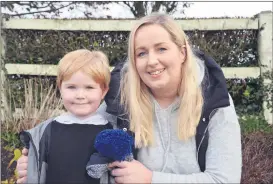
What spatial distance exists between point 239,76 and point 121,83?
3705 millimetres

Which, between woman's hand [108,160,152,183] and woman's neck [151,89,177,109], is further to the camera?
woman's neck [151,89,177,109]

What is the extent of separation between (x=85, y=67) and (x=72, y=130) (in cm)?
34

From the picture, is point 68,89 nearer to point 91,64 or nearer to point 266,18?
point 91,64

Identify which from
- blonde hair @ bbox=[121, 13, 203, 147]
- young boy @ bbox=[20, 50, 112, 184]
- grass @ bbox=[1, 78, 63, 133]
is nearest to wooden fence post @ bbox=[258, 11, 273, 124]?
grass @ bbox=[1, 78, 63, 133]

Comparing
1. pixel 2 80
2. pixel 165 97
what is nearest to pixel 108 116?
pixel 165 97

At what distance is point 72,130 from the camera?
219 cm

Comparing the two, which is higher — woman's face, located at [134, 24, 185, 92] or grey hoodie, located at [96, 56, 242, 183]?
woman's face, located at [134, 24, 185, 92]

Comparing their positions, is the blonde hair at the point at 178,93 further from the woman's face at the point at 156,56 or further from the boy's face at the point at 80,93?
the boy's face at the point at 80,93

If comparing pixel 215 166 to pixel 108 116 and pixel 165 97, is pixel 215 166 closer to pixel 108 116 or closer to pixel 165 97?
pixel 165 97

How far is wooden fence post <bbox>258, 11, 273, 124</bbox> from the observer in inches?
224

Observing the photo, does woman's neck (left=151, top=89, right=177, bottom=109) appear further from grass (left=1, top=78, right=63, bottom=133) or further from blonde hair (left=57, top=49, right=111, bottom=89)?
grass (left=1, top=78, right=63, bottom=133)

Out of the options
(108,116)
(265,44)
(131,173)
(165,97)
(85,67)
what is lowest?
(131,173)

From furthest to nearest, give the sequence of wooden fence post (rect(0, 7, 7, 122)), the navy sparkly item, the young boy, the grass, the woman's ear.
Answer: wooden fence post (rect(0, 7, 7, 122)) → the grass → the woman's ear → the young boy → the navy sparkly item

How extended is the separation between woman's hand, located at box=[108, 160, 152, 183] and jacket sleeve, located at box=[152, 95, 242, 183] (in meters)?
0.04
